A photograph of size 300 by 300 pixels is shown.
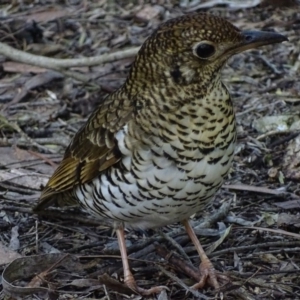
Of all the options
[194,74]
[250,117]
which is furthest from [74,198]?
[250,117]

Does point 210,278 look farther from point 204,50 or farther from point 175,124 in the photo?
point 204,50

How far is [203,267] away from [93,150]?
0.88m

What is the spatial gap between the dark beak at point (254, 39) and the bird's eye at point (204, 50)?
13 cm

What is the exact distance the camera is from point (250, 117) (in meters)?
7.07

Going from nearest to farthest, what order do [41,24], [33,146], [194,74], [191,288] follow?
[194,74] < [191,288] < [33,146] < [41,24]

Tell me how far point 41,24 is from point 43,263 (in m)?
3.91

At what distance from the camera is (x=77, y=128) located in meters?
7.15

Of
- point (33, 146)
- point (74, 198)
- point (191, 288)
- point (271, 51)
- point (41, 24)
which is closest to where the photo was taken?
point (191, 288)

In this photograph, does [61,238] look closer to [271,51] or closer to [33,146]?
[33,146]

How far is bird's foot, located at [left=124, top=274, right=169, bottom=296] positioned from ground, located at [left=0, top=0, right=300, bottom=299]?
0.04 meters

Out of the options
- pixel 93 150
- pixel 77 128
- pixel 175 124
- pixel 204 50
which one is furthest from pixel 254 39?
pixel 77 128

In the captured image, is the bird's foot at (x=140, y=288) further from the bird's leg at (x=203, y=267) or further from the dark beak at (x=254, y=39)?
the dark beak at (x=254, y=39)

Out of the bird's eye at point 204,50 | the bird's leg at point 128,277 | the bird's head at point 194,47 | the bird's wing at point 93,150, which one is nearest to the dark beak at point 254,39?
the bird's head at point 194,47

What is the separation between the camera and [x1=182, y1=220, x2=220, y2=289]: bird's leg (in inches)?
201
